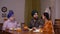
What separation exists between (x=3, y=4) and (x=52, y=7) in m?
2.05

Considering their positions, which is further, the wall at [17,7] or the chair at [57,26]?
the wall at [17,7]

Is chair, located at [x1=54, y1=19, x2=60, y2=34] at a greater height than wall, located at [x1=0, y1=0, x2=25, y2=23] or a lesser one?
lesser

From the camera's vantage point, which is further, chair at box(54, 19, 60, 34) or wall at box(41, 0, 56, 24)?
wall at box(41, 0, 56, 24)

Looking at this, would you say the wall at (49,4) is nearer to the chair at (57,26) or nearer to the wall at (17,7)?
the chair at (57,26)

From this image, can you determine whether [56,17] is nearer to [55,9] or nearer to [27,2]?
[55,9]

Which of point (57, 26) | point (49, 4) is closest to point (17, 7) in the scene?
point (49, 4)

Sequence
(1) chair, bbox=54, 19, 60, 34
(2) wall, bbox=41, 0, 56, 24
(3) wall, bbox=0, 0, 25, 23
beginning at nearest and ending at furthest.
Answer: (1) chair, bbox=54, 19, 60, 34 < (2) wall, bbox=41, 0, 56, 24 < (3) wall, bbox=0, 0, 25, 23

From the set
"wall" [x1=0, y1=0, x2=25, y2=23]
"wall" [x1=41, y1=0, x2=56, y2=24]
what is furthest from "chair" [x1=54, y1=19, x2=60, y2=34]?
"wall" [x1=0, y1=0, x2=25, y2=23]

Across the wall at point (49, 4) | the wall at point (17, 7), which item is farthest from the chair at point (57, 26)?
the wall at point (17, 7)

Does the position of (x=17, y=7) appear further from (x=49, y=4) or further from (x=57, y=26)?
(x=57, y=26)

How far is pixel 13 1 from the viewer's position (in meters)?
6.65

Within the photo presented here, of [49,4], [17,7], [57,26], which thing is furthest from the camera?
[17,7]

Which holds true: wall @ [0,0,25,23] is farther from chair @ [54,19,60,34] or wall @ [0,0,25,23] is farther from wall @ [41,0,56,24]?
chair @ [54,19,60,34]

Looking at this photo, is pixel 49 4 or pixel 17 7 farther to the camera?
pixel 17 7
